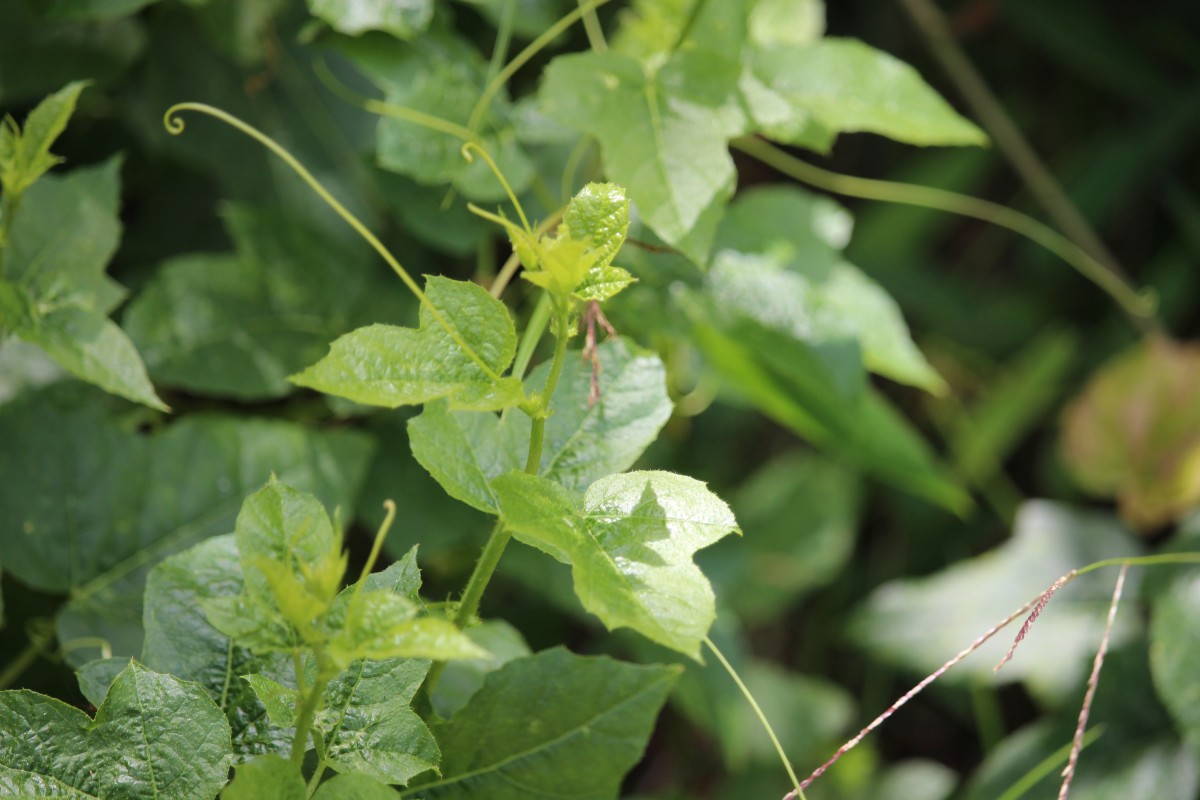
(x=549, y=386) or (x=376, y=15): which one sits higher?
(x=376, y=15)

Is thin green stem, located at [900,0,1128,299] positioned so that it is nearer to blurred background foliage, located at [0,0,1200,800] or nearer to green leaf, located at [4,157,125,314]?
blurred background foliage, located at [0,0,1200,800]

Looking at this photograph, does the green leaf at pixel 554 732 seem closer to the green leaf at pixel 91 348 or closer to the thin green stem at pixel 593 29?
the green leaf at pixel 91 348

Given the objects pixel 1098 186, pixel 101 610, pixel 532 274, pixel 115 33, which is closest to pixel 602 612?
pixel 532 274

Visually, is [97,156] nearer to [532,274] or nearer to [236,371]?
[236,371]

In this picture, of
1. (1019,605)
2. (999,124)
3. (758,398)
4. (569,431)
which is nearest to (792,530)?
(1019,605)

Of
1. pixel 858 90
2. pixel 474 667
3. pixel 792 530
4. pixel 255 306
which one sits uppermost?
pixel 858 90

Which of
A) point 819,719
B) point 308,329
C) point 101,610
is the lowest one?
point 819,719

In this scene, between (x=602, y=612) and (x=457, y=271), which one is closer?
(x=602, y=612)

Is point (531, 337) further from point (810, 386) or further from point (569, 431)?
point (810, 386)
